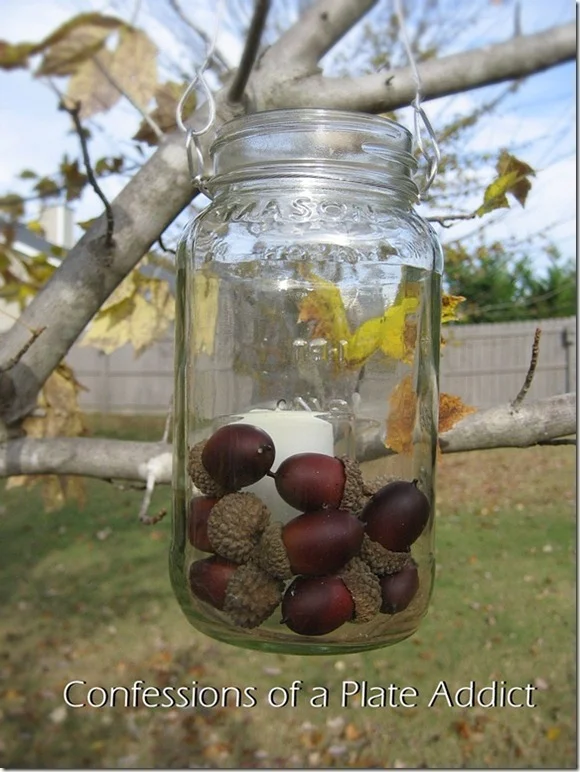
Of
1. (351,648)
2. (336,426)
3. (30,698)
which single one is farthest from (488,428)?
(30,698)

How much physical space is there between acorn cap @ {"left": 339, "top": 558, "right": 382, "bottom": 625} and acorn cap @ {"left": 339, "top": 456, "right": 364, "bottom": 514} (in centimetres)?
5

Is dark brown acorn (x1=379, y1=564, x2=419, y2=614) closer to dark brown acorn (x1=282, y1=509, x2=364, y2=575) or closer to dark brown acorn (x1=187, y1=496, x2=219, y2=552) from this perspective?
dark brown acorn (x1=282, y1=509, x2=364, y2=575)

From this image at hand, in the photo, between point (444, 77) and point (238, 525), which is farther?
point (444, 77)

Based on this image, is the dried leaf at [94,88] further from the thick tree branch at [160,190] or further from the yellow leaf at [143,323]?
the yellow leaf at [143,323]

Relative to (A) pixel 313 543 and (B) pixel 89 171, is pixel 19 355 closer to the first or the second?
(B) pixel 89 171

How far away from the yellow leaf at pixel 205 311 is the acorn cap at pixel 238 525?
9.3 inches

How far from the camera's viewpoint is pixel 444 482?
591 cm

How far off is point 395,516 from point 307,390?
0.22 metres

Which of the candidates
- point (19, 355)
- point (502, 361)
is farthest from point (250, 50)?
point (502, 361)

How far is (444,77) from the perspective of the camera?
100cm

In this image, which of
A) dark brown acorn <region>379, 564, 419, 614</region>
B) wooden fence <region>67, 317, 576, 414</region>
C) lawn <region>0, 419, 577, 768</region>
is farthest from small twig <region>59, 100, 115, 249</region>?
wooden fence <region>67, 317, 576, 414</region>

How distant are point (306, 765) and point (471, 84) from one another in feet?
7.35

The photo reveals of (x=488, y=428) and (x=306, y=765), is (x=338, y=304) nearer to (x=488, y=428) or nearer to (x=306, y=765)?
(x=488, y=428)

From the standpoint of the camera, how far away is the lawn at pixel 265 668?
2508 mm
